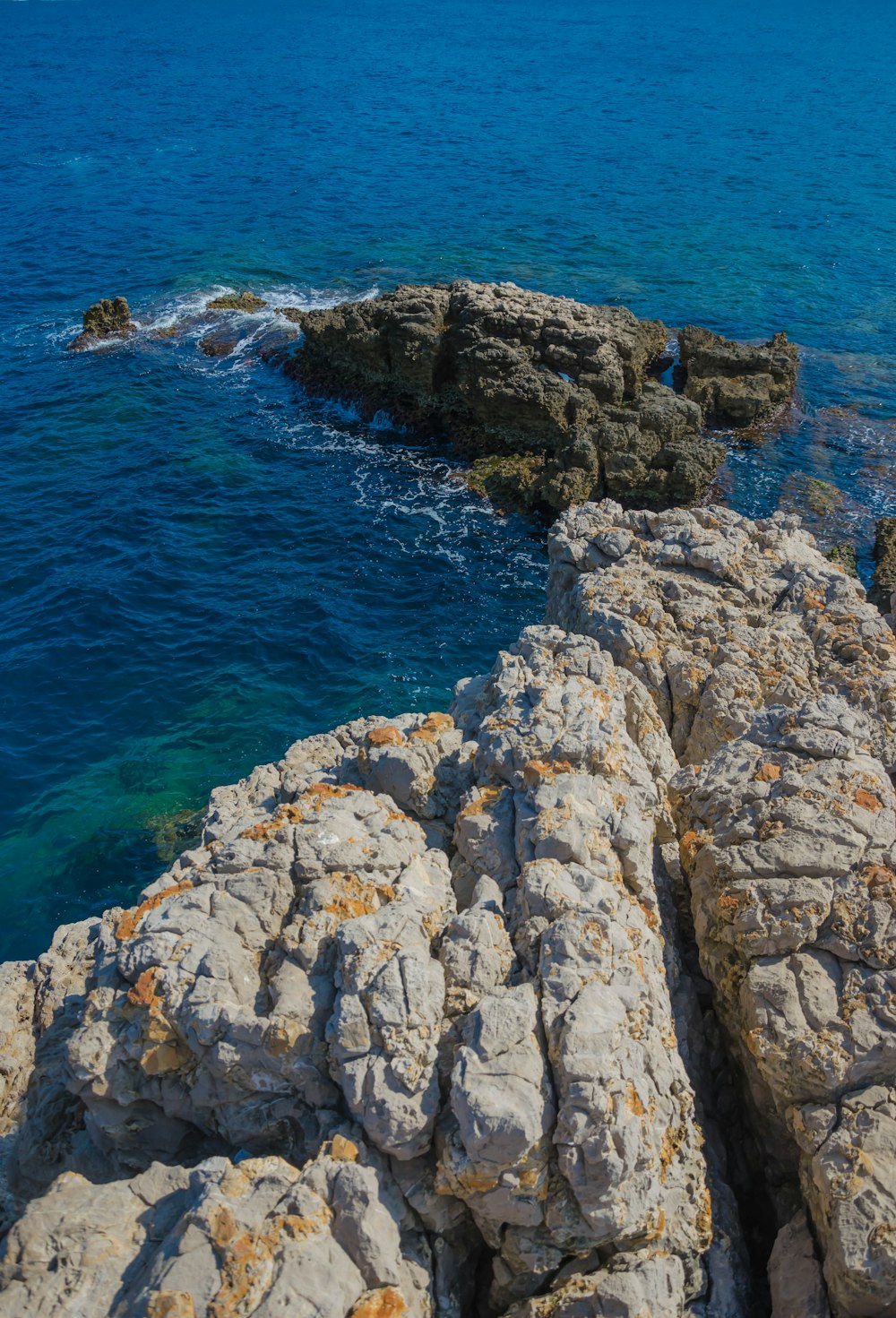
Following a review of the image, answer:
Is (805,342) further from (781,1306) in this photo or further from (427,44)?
(427,44)

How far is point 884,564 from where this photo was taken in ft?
110

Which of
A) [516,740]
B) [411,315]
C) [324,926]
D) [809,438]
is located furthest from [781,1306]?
[411,315]

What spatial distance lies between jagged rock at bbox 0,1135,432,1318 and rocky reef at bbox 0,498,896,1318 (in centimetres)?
4

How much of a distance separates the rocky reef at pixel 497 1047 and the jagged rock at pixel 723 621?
1128mm

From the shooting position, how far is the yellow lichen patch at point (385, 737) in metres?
17.5

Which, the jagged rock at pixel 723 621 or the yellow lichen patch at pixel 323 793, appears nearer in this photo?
the yellow lichen patch at pixel 323 793

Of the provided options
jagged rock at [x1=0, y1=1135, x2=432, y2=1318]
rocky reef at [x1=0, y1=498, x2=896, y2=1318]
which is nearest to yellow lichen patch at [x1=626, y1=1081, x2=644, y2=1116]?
rocky reef at [x1=0, y1=498, x2=896, y2=1318]

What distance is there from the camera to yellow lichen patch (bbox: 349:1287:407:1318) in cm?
998

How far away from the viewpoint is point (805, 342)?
53000 mm

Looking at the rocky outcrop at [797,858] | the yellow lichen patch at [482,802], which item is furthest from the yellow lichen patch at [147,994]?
the rocky outcrop at [797,858]

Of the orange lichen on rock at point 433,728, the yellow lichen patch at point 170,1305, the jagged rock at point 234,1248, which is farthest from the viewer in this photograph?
the orange lichen on rock at point 433,728

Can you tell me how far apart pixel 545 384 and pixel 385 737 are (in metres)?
29.0

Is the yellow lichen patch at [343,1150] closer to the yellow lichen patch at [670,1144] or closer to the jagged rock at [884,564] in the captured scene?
the yellow lichen patch at [670,1144]

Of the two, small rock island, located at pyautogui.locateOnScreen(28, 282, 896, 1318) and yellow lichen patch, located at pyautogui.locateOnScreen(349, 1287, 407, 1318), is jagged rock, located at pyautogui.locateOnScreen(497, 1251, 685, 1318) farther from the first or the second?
yellow lichen patch, located at pyautogui.locateOnScreen(349, 1287, 407, 1318)
